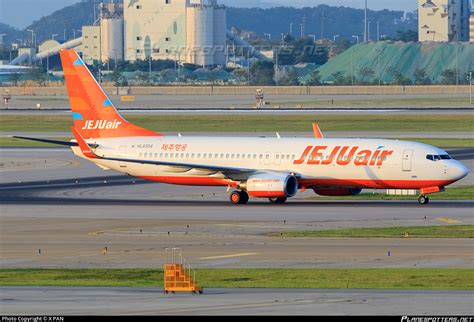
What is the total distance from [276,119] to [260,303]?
10568 cm

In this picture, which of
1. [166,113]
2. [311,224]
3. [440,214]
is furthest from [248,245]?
[166,113]

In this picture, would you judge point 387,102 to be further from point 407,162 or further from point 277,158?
point 407,162

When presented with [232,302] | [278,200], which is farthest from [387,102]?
[232,302]

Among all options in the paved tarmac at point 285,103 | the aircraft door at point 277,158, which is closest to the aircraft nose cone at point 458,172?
the aircraft door at point 277,158

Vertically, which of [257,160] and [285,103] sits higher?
[257,160]

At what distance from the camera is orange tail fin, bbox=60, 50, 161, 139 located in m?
68.1

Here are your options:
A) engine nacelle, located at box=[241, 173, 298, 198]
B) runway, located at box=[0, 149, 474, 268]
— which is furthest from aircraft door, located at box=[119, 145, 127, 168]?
engine nacelle, located at box=[241, 173, 298, 198]

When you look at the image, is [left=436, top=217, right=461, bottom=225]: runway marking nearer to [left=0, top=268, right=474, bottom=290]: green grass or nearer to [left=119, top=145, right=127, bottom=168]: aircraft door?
[left=0, top=268, right=474, bottom=290]: green grass

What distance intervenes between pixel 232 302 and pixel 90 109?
38799 millimetres

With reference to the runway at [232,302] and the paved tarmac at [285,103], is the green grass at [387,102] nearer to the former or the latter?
the paved tarmac at [285,103]

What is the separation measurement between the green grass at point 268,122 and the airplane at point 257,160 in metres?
52.2

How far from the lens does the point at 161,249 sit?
151ft

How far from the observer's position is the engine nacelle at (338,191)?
63531 mm

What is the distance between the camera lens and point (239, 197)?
63438mm
